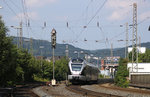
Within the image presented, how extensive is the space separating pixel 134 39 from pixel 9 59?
25897 mm

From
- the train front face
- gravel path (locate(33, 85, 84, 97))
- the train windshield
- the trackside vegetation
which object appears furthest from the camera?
the train windshield

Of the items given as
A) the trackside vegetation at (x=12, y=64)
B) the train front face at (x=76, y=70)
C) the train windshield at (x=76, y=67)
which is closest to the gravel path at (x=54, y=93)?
the trackside vegetation at (x=12, y=64)

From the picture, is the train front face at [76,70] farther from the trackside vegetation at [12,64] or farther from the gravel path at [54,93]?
the gravel path at [54,93]

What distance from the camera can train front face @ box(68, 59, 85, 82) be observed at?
44612mm

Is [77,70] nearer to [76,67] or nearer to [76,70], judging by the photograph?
[76,70]

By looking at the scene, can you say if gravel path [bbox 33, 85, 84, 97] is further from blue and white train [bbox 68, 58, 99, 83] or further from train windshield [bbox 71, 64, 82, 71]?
train windshield [bbox 71, 64, 82, 71]

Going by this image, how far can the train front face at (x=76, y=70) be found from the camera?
146 feet

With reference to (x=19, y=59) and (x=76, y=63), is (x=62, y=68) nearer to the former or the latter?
(x=19, y=59)

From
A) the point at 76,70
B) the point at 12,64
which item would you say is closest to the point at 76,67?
the point at 76,70

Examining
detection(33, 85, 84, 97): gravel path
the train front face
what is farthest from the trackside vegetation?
the train front face

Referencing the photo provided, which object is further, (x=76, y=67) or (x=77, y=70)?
(x=76, y=67)

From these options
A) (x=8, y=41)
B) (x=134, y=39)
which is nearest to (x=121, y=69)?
(x=134, y=39)

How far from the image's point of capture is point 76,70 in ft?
148

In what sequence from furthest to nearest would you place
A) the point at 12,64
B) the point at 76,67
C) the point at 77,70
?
1. the point at 76,67
2. the point at 77,70
3. the point at 12,64
